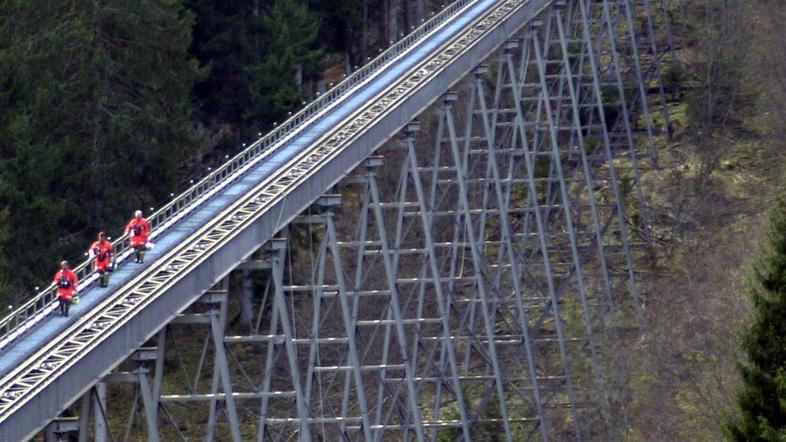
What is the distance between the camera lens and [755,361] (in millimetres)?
31016

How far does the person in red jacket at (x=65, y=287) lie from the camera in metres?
30.5

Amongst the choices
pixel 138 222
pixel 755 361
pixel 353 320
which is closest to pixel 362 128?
pixel 353 320

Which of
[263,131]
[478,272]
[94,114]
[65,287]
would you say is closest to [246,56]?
[263,131]

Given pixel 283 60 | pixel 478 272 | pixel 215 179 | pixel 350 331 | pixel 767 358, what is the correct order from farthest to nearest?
pixel 283 60
pixel 478 272
pixel 215 179
pixel 350 331
pixel 767 358

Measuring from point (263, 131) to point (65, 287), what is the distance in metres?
22.4

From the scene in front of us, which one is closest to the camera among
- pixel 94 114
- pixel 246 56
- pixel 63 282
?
pixel 63 282

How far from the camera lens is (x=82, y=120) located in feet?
152

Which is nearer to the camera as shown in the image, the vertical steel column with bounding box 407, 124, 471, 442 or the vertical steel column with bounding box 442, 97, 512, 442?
the vertical steel column with bounding box 407, 124, 471, 442

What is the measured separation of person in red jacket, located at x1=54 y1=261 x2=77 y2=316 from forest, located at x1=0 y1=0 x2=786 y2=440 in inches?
415

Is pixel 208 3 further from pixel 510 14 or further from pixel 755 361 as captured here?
pixel 755 361

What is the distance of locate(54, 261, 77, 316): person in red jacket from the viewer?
30.5 meters

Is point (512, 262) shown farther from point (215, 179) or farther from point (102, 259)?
point (102, 259)

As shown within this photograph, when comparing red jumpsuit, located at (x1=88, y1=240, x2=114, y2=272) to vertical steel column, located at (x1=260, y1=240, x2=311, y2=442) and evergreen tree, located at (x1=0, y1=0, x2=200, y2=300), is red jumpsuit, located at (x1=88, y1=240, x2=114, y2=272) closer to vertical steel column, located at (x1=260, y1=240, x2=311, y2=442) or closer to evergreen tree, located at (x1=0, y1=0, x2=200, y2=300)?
vertical steel column, located at (x1=260, y1=240, x2=311, y2=442)

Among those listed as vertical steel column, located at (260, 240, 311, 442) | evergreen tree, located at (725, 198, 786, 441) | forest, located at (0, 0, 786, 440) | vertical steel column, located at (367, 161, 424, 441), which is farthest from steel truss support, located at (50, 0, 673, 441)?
evergreen tree, located at (725, 198, 786, 441)
